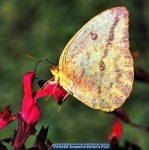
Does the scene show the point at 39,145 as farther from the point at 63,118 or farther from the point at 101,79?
the point at 63,118

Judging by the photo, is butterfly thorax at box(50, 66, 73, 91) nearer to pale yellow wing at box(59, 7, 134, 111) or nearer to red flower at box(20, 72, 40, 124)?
pale yellow wing at box(59, 7, 134, 111)

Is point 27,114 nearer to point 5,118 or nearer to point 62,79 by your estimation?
point 5,118

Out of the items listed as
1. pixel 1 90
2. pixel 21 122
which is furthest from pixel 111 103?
pixel 1 90

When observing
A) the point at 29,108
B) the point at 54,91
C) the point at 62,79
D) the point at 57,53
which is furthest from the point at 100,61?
the point at 57,53

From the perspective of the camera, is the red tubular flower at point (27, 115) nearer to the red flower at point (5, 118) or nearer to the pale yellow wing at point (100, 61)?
the red flower at point (5, 118)

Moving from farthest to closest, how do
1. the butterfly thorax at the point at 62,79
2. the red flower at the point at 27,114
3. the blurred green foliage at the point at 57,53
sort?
the blurred green foliage at the point at 57,53, the butterfly thorax at the point at 62,79, the red flower at the point at 27,114

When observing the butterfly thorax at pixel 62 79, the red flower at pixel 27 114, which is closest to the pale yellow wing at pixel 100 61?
the butterfly thorax at pixel 62 79

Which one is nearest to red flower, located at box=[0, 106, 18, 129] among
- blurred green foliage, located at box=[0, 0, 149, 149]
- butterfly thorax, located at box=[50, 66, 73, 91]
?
butterfly thorax, located at box=[50, 66, 73, 91]
